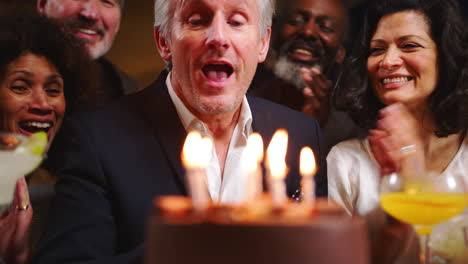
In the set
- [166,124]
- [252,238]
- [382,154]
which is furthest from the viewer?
[166,124]

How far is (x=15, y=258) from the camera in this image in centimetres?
209

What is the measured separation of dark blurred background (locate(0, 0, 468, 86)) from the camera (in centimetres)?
339

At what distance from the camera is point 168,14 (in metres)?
2.06

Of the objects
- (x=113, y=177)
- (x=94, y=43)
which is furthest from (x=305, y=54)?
(x=113, y=177)

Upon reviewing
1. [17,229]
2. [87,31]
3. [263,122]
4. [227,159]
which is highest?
[87,31]

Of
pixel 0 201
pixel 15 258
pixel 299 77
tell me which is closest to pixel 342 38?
pixel 299 77

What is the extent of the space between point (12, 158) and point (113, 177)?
427 millimetres

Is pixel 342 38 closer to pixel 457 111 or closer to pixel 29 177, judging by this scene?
pixel 457 111

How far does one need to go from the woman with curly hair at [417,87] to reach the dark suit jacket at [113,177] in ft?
2.92

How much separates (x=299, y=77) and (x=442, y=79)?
3.01ft

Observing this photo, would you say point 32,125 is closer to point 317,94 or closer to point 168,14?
point 168,14

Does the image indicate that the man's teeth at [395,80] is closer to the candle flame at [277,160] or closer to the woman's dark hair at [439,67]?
the woman's dark hair at [439,67]

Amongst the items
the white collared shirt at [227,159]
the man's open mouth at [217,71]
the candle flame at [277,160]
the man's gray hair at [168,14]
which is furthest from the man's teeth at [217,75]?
the candle flame at [277,160]

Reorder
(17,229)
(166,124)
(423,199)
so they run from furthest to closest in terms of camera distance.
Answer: (17,229), (166,124), (423,199)
